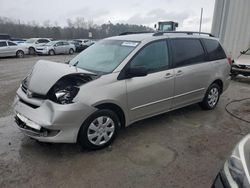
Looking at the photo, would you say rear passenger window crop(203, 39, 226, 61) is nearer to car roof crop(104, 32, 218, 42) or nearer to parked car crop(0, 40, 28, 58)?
car roof crop(104, 32, 218, 42)

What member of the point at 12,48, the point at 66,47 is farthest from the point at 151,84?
the point at 66,47

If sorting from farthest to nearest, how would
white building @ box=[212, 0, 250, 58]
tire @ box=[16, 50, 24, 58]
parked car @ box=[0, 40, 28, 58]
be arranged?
tire @ box=[16, 50, 24, 58]
parked car @ box=[0, 40, 28, 58]
white building @ box=[212, 0, 250, 58]

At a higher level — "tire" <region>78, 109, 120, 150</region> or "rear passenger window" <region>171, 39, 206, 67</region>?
"rear passenger window" <region>171, 39, 206, 67</region>

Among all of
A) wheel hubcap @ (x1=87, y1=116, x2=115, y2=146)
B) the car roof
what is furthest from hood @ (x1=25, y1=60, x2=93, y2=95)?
the car roof

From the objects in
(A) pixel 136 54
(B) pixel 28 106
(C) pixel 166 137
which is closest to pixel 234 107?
(C) pixel 166 137

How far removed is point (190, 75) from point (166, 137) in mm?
1297

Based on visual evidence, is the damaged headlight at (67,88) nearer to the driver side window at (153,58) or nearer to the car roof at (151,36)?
the driver side window at (153,58)

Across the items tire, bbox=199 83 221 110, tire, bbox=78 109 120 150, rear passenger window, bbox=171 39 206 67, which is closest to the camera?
tire, bbox=78 109 120 150

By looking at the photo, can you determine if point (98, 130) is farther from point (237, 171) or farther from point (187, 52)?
point (187, 52)

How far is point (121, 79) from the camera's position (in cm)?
328

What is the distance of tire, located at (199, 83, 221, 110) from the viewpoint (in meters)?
4.82

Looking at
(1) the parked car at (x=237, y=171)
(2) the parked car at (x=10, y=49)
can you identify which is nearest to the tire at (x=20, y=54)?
(2) the parked car at (x=10, y=49)

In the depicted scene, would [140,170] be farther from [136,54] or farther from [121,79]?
[136,54]

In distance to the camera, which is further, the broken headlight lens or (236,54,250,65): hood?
(236,54,250,65): hood
